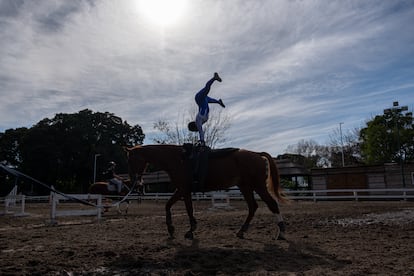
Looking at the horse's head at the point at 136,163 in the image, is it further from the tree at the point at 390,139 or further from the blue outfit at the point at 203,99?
the tree at the point at 390,139

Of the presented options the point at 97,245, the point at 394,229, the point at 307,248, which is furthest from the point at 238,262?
the point at 394,229

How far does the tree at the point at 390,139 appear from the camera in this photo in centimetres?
3625

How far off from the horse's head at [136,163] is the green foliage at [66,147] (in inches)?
1423

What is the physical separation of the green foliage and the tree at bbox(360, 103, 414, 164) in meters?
30.2

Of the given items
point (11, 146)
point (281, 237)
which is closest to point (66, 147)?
point (11, 146)

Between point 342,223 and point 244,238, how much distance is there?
3618mm

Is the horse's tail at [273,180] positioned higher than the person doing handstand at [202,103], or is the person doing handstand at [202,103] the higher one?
the person doing handstand at [202,103]

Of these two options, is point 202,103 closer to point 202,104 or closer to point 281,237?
point 202,104

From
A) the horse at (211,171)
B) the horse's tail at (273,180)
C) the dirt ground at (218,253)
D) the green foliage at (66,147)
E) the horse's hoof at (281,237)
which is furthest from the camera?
the green foliage at (66,147)

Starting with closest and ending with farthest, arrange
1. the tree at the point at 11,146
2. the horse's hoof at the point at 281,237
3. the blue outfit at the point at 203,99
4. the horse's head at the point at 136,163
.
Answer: the horse's hoof at the point at 281,237
the horse's head at the point at 136,163
the blue outfit at the point at 203,99
the tree at the point at 11,146

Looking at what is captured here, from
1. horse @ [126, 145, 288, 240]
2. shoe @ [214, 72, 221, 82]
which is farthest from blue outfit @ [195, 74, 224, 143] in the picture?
horse @ [126, 145, 288, 240]

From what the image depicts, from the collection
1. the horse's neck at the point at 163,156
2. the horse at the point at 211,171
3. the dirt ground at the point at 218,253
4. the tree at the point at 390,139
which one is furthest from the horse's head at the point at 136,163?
the tree at the point at 390,139

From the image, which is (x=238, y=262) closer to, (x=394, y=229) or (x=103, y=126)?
(x=394, y=229)

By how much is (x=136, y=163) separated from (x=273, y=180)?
3.35m
